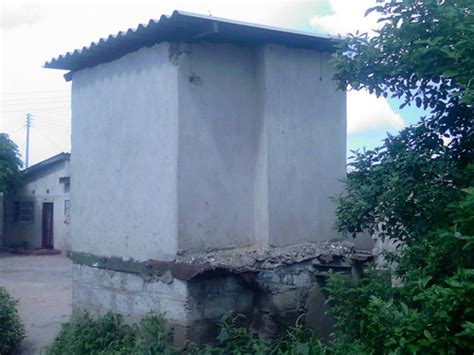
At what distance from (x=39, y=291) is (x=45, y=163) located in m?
10.0

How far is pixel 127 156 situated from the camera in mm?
6621

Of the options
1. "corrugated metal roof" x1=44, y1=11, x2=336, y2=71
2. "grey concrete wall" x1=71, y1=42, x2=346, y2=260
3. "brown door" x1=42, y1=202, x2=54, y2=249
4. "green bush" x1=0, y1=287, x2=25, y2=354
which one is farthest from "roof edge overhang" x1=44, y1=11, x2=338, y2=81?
"brown door" x1=42, y1=202, x2=54, y2=249

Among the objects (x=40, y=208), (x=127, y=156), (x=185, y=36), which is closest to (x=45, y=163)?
(x=40, y=208)

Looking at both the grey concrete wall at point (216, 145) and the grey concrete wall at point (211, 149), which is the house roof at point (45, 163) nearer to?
the grey concrete wall at point (211, 149)

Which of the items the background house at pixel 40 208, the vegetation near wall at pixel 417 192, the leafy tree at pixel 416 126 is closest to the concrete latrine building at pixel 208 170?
the vegetation near wall at pixel 417 192

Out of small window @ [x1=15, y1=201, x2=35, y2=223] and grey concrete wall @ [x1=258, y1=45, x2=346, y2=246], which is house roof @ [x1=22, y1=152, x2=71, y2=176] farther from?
→ grey concrete wall @ [x1=258, y1=45, x2=346, y2=246]

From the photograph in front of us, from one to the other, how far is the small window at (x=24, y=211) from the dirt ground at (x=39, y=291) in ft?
6.87

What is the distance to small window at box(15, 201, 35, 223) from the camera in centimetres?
2391

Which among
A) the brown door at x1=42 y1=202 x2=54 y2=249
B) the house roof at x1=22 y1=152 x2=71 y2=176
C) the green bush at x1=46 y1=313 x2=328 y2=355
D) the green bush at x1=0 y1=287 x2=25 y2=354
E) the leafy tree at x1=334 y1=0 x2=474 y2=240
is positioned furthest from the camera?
the brown door at x1=42 y1=202 x2=54 y2=249

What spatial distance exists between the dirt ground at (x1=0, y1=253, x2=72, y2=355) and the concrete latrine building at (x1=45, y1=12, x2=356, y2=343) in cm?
227

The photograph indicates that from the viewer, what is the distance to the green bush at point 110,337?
5.62 meters

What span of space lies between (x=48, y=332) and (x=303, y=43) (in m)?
5.79

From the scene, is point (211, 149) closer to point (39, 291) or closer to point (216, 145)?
point (216, 145)

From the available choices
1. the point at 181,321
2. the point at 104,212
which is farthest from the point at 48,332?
the point at 181,321
